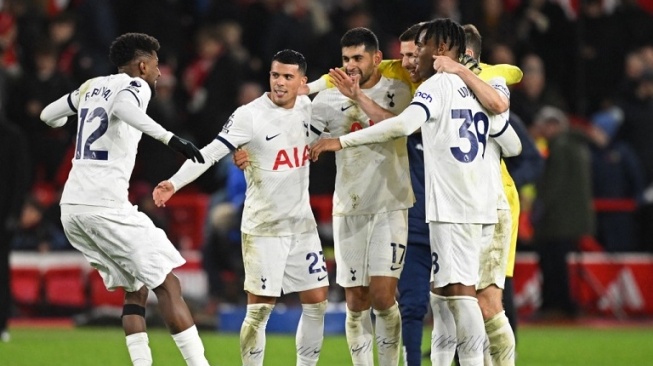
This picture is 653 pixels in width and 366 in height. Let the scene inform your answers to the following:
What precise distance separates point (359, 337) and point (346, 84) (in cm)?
191

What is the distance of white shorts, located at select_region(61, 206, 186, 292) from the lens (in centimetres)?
989

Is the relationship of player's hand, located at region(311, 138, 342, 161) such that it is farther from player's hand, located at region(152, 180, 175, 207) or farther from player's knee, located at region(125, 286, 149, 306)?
player's knee, located at region(125, 286, 149, 306)

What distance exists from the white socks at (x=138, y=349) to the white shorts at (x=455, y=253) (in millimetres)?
2227

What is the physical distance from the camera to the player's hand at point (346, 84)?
10016 millimetres

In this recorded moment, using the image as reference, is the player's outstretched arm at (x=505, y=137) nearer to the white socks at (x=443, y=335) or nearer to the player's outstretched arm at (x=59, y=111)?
the white socks at (x=443, y=335)

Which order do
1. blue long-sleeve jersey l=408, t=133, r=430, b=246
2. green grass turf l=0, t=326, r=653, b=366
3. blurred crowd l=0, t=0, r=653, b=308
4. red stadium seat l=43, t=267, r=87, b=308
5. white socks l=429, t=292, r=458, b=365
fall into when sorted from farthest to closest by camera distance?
blurred crowd l=0, t=0, r=653, b=308 < red stadium seat l=43, t=267, r=87, b=308 < green grass turf l=0, t=326, r=653, b=366 < blue long-sleeve jersey l=408, t=133, r=430, b=246 < white socks l=429, t=292, r=458, b=365

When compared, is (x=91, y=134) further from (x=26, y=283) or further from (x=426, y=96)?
(x=26, y=283)

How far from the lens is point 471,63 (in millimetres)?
9812

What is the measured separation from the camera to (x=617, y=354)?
546 inches

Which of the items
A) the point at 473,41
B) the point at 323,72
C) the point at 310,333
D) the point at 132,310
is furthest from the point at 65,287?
the point at 473,41

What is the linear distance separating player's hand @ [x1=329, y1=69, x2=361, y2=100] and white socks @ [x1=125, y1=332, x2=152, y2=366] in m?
2.30

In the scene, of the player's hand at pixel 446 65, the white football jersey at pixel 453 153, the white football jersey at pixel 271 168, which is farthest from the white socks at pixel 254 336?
the player's hand at pixel 446 65

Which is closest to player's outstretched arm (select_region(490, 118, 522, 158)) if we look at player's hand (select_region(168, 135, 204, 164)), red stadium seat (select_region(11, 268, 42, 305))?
player's hand (select_region(168, 135, 204, 164))

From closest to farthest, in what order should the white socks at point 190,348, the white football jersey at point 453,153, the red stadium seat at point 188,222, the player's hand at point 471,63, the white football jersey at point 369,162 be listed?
the white football jersey at point 453,153 → the player's hand at point 471,63 → the white socks at point 190,348 → the white football jersey at point 369,162 → the red stadium seat at point 188,222
